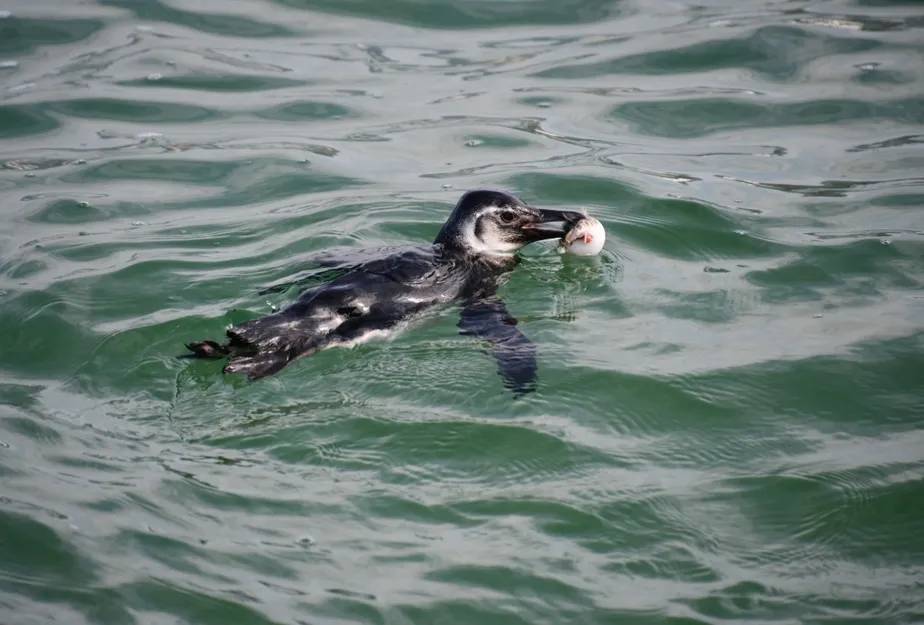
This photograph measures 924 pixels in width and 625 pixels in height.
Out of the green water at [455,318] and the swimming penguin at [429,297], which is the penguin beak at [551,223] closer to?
the swimming penguin at [429,297]

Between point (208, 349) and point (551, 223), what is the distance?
3.23 m

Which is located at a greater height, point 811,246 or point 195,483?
point 811,246

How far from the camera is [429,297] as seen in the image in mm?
8875

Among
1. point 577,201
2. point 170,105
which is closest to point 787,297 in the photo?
point 577,201

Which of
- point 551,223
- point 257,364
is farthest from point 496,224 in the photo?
point 257,364

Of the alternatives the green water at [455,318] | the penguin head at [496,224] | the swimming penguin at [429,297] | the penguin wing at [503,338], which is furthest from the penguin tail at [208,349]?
the penguin head at [496,224]

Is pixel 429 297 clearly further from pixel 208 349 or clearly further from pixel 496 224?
pixel 208 349

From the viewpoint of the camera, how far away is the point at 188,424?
7363 millimetres

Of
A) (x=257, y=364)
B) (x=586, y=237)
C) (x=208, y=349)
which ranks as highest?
(x=586, y=237)

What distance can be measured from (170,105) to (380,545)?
8342mm

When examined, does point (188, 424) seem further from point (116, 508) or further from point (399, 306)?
point (399, 306)

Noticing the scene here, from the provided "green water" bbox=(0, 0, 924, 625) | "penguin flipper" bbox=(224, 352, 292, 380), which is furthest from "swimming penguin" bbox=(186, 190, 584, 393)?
"green water" bbox=(0, 0, 924, 625)

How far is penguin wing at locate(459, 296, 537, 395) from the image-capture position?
783 cm

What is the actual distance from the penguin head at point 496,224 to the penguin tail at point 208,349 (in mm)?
2431
